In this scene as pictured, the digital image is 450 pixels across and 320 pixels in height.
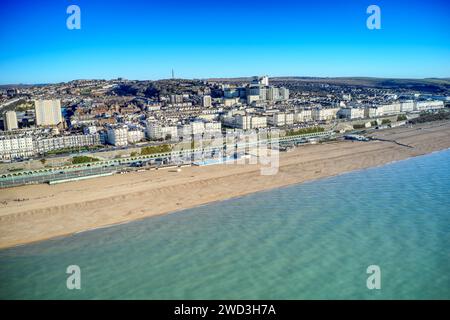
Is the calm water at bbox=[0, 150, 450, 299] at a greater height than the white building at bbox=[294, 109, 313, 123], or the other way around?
the white building at bbox=[294, 109, 313, 123]

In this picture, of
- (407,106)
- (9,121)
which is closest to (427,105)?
(407,106)

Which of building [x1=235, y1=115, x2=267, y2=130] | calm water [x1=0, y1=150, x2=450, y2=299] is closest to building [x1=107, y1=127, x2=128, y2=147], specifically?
building [x1=235, y1=115, x2=267, y2=130]

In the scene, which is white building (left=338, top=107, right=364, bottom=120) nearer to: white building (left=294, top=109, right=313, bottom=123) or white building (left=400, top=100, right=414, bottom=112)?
white building (left=294, top=109, right=313, bottom=123)

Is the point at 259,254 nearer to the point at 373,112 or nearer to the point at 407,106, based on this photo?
the point at 373,112

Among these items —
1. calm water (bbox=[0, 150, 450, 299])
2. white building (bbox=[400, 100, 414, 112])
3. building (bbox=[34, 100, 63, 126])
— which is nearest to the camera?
calm water (bbox=[0, 150, 450, 299])

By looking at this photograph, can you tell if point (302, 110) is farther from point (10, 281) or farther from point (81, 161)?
point (10, 281)

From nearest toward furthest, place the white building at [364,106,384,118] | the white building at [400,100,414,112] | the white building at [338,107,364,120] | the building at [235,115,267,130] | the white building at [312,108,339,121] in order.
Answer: the building at [235,115,267,130]
the white building at [312,108,339,121]
the white building at [338,107,364,120]
the white building at [364,106,384,118]
the white building at [400,100,414,112]

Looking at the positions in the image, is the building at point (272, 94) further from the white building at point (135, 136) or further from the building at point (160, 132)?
the white building at point (135, 136)
